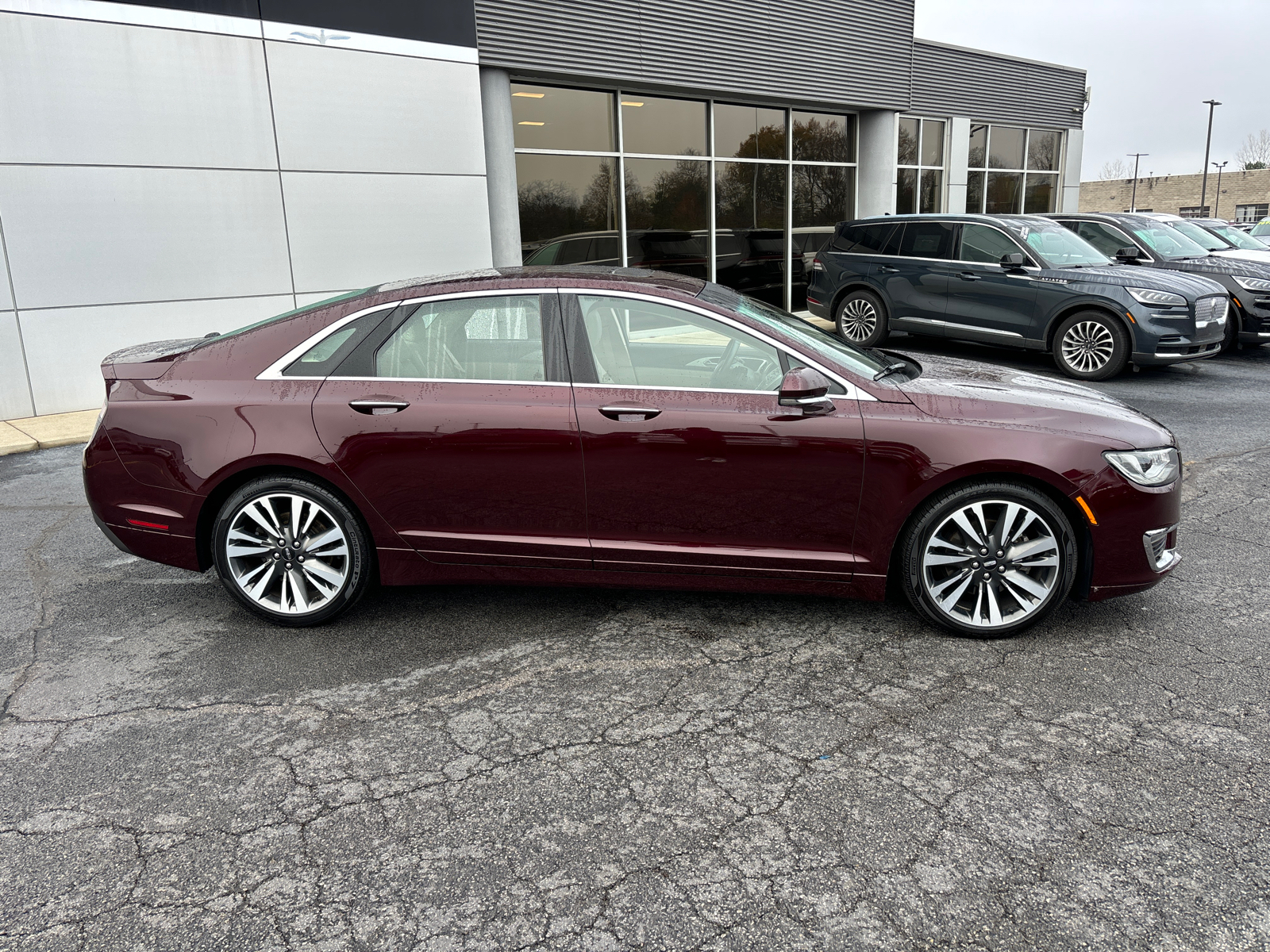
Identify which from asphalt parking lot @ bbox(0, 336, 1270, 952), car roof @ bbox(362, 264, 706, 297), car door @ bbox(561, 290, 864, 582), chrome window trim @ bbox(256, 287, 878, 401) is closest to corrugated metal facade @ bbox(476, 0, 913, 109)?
car roof @ bbox(362, 264, 706, 297)

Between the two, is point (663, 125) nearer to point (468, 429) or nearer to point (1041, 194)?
point (468, 429)

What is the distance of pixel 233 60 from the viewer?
9.87 meters

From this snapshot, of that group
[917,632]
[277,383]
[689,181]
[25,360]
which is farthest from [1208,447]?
[25,360]

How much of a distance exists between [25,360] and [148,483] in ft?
20.9

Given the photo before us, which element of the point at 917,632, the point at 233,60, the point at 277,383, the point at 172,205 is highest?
the point at 233,60

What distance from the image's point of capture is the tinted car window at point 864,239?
41.2 ft

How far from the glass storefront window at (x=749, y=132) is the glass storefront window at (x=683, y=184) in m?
0.02

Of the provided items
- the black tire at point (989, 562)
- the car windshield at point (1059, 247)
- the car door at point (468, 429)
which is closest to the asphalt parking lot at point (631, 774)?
the black tire at point (989, 562)

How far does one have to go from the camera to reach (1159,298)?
10203 mm

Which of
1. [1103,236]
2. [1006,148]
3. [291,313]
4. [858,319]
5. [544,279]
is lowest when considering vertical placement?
[858,319]

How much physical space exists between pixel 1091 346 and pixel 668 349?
8.35 meters

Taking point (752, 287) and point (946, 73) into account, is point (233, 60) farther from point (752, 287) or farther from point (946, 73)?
point (946, 73)

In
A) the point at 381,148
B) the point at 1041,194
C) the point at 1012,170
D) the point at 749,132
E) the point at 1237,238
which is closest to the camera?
the point at 381,148

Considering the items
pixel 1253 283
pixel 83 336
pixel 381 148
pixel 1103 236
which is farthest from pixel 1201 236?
pixel 83 336
